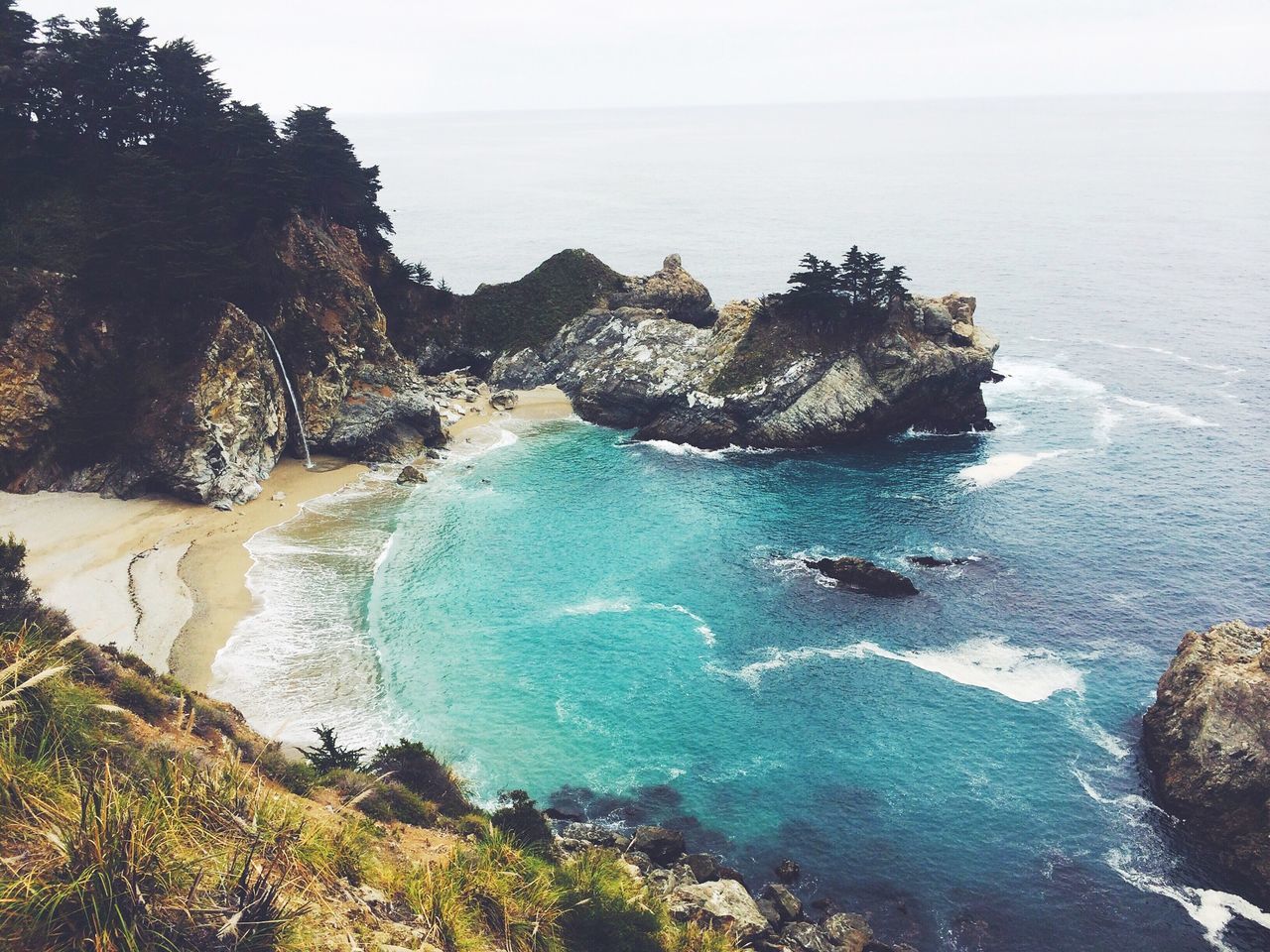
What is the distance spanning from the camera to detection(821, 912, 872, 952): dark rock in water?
1294 inches

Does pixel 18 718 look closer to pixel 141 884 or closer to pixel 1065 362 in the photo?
pixel 141 884

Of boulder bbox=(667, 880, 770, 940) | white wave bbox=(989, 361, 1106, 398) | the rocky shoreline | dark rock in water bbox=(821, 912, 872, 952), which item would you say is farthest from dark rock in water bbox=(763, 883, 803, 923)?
white wave bbox=(989, 361, 1106, 398)

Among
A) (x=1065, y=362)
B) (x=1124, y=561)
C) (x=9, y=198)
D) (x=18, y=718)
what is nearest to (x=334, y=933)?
(x=18, y=718)

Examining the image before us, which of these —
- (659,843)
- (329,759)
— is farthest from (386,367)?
(659,843)

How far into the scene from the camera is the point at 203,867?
1086 cm

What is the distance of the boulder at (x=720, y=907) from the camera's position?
3134 cm

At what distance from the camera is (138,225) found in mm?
65000

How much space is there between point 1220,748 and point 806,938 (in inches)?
898

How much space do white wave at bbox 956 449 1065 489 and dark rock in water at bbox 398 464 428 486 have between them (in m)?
50.3

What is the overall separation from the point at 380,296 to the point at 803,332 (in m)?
52.8

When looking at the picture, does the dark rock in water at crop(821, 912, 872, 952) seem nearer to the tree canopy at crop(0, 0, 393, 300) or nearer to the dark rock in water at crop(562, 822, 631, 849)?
the dark rock in water at crop(562, 822, 631, 849)

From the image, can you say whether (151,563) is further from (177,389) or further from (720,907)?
(720,907)

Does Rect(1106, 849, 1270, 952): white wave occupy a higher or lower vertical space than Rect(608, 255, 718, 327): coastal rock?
lower

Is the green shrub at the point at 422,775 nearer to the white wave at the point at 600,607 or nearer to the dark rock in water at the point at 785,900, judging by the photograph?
the dark rock in water at the point at 785,900
